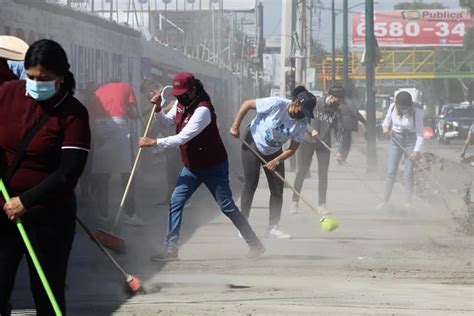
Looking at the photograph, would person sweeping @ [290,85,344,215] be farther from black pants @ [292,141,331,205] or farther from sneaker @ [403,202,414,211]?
sneaker @ [403,202,414,211]

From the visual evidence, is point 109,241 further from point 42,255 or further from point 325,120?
point 325,120

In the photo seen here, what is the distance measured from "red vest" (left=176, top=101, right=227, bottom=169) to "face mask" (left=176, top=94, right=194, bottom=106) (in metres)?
0.05

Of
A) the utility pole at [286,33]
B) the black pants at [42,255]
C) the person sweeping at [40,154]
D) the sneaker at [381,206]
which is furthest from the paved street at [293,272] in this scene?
the utility pole at [286,33]

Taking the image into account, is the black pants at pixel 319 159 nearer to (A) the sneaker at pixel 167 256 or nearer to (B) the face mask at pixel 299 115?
(B) the face mask at pixel 299 115

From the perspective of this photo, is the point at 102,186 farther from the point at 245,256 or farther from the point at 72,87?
the point at 72,87

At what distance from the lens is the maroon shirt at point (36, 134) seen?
5.42 m

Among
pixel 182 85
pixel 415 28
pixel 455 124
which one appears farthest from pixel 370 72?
pixel 415 28

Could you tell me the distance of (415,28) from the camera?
7738 centimetres

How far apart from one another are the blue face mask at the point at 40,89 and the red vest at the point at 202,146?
4.23 metres

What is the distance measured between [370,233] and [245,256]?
2588 millimetres

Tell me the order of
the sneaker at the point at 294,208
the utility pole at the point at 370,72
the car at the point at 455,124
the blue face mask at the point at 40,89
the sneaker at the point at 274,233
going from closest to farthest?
the blue face mask at the point at 40,89 → the sneaker at the point at 274,233 → the sneaker at the point at 294,208 → the utility pole at the point at 370,72 → the car at the point at 455,124

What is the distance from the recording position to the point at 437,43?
251ft

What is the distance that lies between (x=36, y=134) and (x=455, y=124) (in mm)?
41309

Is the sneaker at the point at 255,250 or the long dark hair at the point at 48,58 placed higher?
the long dark hair at the point at 48,58
